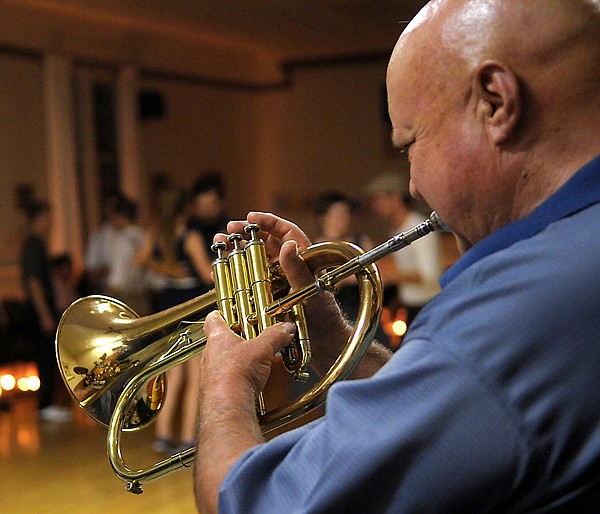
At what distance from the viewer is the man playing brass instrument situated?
84 cm

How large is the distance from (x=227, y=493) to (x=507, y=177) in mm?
424

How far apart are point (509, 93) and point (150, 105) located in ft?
27.4

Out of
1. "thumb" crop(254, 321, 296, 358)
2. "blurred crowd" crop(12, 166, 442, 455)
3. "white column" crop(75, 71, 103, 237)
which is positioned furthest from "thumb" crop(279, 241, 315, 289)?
"white column" crop(75, 71, 103, 237)

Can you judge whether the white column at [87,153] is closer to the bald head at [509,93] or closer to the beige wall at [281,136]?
the beige wall at [281,136]

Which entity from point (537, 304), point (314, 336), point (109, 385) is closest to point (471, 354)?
point (537, 304)

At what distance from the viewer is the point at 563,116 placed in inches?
36.2

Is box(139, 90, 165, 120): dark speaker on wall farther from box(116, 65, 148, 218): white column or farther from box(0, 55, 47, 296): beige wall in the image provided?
box(0, 55, 47, 296): beige wall

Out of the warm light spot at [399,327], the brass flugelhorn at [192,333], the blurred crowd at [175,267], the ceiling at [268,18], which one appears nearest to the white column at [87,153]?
the ceiling at [268,18]

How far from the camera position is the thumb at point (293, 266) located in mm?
1460

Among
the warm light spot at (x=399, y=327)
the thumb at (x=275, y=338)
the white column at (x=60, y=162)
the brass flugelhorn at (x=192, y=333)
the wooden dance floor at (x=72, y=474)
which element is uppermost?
the white column at (x=60, y=162)

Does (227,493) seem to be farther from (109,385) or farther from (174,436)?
(174,436)

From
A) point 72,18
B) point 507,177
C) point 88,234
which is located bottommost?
point 507,177

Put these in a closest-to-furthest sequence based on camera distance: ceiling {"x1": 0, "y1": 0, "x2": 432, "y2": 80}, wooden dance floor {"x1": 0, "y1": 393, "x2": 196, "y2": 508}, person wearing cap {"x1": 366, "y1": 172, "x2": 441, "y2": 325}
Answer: wooden dance floor {"x1": 0, "y1": 393, "x2": 196, "y2": 508}, person wearing cap {"x1": 366, "y1": 172, "x2": 441, "y2": 325}, ceiling {"x1": 0, "y1": 0, "x2": 432, "y2": 80}

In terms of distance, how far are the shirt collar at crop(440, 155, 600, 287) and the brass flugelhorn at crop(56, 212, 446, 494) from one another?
0.22m
